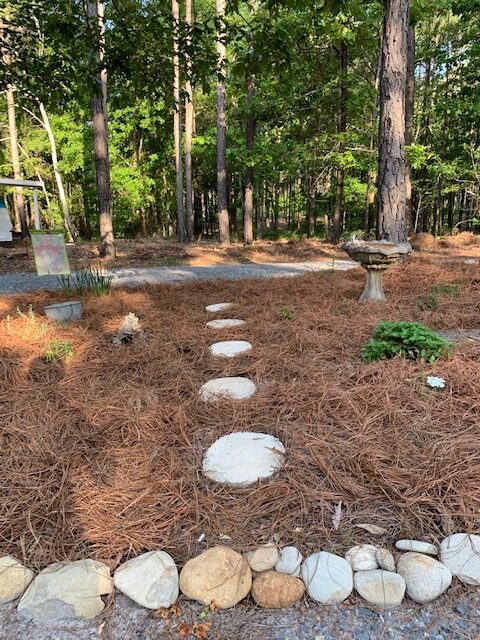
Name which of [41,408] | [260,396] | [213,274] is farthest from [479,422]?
[213,274]

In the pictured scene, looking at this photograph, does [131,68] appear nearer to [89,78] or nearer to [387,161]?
[89,78]

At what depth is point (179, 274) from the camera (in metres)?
7.56

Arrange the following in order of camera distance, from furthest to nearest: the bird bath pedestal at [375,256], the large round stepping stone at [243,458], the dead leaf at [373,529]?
the bird bath pedestal at [375,256]
the large round stepping stone at [243,458]
the dead leaf at [373,529]

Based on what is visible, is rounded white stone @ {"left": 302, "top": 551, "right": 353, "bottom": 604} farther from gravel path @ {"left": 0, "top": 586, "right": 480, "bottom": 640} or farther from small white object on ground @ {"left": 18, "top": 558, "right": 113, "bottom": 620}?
small white object on ground @ {"left": 18, "top": 558, "right": 113, "bottom": 620}

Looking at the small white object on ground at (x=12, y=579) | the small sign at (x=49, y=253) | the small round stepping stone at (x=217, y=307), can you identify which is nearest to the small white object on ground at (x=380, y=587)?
the small white object on ground at (x=12, y=579)

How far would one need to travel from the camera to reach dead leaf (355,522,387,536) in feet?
5.08

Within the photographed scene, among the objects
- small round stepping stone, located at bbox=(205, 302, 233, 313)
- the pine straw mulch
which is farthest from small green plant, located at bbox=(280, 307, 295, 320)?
small round stepping stone, located at bbox=(205, 302, 233, 313)

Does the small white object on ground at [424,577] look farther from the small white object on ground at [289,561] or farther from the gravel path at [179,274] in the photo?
the gravel path at [179,274]

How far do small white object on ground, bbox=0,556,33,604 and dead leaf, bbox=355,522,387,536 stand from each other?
115 cm

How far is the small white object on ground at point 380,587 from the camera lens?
4.35 ft

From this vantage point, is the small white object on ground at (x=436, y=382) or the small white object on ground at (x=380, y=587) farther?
the small white object on ground at (x=436, y=382)

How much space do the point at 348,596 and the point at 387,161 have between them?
5.18m

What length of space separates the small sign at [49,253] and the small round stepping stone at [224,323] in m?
1.75

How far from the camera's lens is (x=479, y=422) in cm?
209
